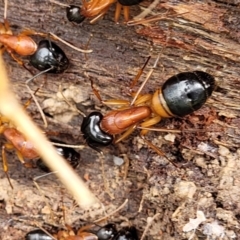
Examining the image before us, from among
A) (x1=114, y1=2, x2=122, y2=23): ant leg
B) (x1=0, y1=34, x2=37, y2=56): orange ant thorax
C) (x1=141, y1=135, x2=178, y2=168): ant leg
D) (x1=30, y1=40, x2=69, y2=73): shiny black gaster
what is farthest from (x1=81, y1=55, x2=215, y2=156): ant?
(x1=0, y1=34, x2=37, y2=56): orange ant thorax

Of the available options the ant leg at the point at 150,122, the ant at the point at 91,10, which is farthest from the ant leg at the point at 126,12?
the ant leg at the point at 150,122

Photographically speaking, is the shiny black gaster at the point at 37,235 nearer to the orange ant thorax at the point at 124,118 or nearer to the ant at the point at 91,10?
the orange ant thorax at the point at 124,118

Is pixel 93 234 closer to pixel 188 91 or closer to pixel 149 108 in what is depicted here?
pixel 149 108

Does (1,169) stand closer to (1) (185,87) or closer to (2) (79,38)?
(2) (79,38)

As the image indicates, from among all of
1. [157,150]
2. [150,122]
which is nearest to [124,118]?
[150,122]

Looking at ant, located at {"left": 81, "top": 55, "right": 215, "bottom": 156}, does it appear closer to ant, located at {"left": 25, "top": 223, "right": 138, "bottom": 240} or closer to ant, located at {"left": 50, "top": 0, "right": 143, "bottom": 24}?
ant, located at {"left": 50, "top": 0, "right": 143, "bottom": 24}

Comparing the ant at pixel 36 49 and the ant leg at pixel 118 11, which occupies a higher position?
the ant leg at pixel 118 11

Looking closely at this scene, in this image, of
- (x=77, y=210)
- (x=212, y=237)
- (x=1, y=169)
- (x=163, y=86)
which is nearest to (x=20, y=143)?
(x=1, y=169)
